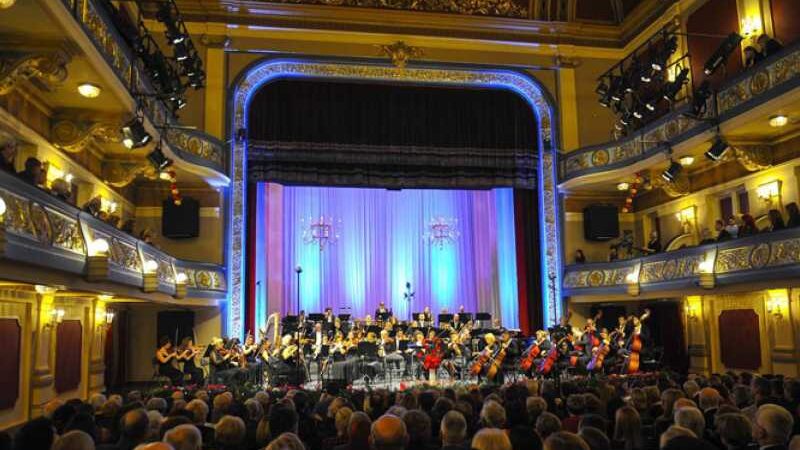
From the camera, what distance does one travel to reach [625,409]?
525 cm

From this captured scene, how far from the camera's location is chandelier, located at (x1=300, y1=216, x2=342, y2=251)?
22.3 metres

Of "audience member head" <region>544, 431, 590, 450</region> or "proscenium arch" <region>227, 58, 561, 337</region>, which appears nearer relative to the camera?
"audience member head" <region>544, 431, 590, 450</region>

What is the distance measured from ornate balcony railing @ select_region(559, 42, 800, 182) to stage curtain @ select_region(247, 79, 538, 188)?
80.9 inches

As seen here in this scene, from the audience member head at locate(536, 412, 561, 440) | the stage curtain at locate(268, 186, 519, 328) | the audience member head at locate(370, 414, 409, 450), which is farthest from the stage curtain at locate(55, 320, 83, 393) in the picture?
the audience member head at locate(536, 412, 561, 440)

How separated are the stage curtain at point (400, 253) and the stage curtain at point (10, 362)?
1060 centimetres

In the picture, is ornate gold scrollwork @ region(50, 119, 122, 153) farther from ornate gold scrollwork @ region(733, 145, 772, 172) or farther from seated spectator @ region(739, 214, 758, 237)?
ornate gold scrollwork @ region(733, 145, 772, 172)

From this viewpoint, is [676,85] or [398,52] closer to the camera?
[676,85]

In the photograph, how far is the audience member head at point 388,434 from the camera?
4145mm

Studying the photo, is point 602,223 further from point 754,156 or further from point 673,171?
point 754,156

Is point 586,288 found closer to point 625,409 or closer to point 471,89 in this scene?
point 471,89

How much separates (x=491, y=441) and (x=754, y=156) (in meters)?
13.6

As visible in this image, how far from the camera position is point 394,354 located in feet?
53.7

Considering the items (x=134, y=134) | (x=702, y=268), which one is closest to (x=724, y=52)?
(x=702, y=268)

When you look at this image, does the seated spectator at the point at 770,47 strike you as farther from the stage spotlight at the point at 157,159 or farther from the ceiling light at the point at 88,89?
the ceiling light at the point at 88,89
